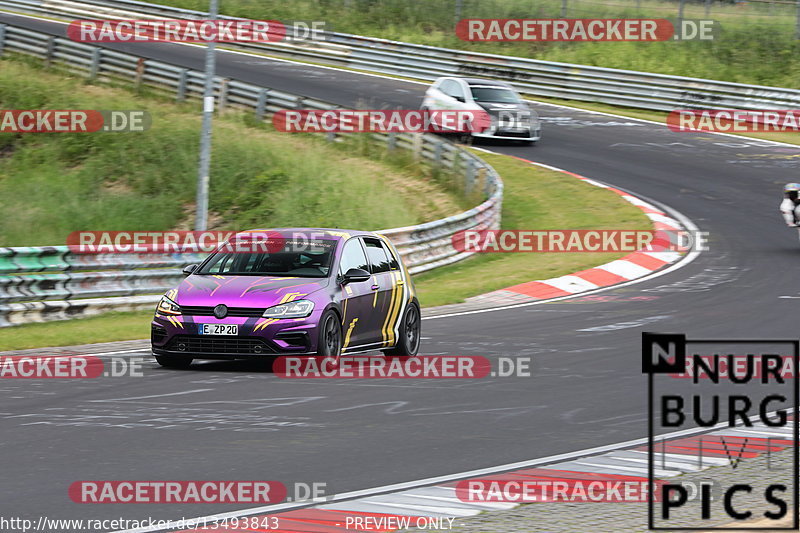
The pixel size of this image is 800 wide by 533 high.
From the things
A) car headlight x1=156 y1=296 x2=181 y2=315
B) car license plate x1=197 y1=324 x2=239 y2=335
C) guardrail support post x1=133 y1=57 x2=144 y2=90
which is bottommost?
car license plate x1=197 y1=324 x2=239 y2=335

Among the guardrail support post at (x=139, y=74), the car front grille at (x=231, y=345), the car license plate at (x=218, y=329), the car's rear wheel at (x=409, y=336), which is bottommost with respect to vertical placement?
the car's rear wheel at (x=409, y=336)

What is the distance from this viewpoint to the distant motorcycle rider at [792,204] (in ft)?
70.7

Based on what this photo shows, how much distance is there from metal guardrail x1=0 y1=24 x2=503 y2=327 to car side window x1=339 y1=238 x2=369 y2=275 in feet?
17.6

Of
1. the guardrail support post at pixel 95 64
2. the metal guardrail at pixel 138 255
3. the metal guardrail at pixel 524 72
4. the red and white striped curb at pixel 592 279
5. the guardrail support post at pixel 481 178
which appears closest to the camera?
the metal guardrail at pixel 138 255

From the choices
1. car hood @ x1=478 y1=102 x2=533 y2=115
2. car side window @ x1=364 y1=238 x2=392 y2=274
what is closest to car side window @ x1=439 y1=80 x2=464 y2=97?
car hood @ x1=478 y1=102 x2=533 y2=115

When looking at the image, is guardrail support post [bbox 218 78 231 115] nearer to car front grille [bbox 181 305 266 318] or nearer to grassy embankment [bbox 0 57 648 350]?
grassy embankment [bbox 0 57 648 350]

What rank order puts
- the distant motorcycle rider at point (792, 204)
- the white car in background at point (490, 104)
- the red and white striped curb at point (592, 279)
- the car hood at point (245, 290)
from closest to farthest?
the car hood at point (245, 290) < the red and white striped curb at point (592, 279) < the distant motorcycle rider at point (792, 204) < the white car in background at point (490, 104)

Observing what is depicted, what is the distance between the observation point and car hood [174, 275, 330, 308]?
1176 cm

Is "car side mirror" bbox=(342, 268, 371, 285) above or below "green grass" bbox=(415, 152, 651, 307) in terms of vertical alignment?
above

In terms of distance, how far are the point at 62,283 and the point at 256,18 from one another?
119 feet

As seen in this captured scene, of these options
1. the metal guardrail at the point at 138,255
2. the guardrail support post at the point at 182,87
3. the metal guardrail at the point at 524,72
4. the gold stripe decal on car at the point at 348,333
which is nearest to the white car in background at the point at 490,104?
the metal guardrail at the point at 138,255

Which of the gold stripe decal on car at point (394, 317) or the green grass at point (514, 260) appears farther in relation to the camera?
the green grass at point (514, 260)

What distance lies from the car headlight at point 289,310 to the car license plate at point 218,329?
30 cm

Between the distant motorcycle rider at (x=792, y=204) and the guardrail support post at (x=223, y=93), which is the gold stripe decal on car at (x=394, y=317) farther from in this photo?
the guardrail support post at (x=223, y=93)
